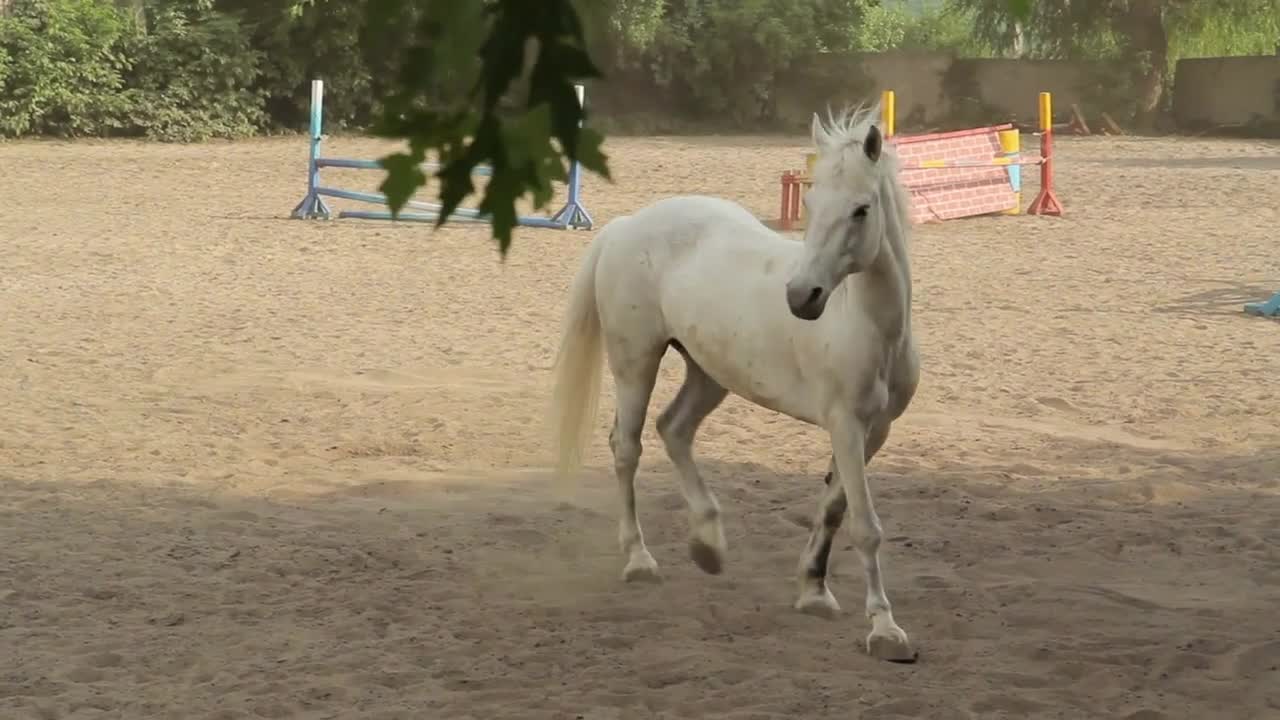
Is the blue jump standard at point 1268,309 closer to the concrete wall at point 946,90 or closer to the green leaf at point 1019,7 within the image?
the green leaf at point 1019,7

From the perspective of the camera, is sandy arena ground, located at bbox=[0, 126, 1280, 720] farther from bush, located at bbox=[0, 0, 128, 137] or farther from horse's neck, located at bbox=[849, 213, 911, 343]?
bush, located at bbox=[0, 0, 128, 137]

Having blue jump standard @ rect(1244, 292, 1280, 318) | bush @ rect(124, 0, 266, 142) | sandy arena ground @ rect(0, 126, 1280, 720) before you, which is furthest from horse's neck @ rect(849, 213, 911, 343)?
bush @ rect(124, 0, 266, 142)

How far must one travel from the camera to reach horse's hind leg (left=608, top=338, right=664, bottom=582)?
17.6 ft

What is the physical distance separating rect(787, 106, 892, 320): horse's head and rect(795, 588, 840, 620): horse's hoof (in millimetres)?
1123

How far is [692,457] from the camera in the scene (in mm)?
5477

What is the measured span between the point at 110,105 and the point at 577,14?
81.7ft

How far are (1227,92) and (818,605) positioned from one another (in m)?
28.3

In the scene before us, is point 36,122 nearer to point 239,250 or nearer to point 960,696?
point 239,250

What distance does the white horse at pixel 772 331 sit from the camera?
14.5ft

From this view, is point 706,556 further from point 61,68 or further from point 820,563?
point 61,68

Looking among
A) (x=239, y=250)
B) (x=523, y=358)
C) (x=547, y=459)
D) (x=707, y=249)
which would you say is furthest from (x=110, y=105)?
(x=707, y=249)

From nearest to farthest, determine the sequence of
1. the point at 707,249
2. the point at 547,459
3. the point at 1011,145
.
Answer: the point at 707,249, the point at 547,459, the point at 1011,145

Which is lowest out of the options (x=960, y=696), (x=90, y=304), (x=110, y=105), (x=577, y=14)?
(x=960, y=696)

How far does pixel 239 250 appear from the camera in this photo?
530 inches
